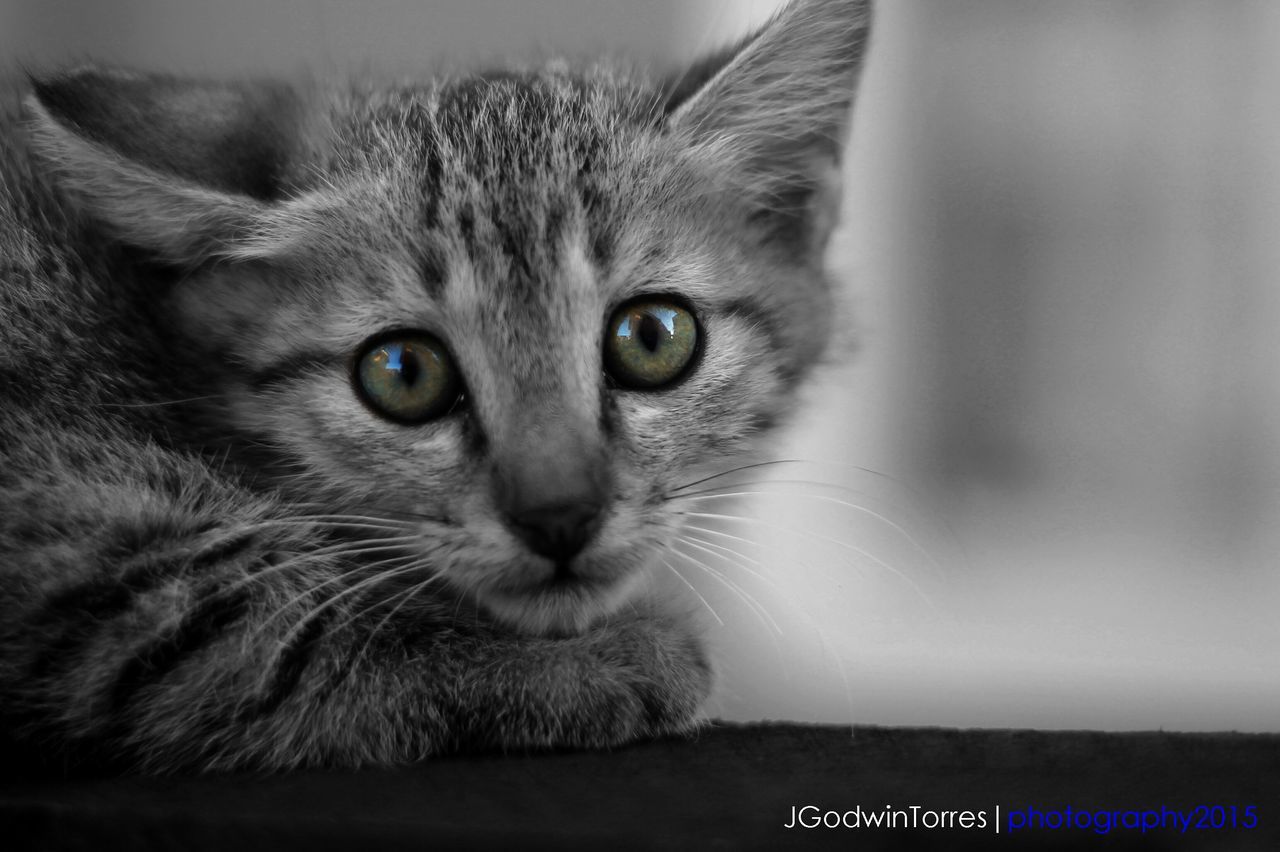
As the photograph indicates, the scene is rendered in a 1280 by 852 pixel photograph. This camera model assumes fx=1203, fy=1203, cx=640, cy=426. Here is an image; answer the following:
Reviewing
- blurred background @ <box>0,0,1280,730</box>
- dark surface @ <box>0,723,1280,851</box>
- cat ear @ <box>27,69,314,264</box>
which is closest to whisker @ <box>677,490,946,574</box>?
blurred background @ <box>0,0,1280,730</box>

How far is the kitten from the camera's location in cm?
76

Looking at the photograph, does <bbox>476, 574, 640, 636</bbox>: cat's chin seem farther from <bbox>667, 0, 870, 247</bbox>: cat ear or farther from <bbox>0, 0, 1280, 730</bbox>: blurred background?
<bbox>0, 0, 1280, 730</bbox>: blurred background

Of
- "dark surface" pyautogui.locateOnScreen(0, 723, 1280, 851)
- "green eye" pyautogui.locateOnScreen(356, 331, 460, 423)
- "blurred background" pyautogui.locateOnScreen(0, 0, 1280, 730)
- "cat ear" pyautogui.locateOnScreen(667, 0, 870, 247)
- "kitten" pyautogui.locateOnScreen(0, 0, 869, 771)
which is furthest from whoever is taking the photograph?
"blurred background" pyautogui.locateOnScreen(0, 0, 1280, 730)

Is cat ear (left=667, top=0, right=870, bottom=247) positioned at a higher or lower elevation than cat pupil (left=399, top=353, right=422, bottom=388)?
higher

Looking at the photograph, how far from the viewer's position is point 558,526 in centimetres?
80

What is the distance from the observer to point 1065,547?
1948mm

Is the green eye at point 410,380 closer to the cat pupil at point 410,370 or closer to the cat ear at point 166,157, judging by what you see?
the cat pupil at point 410,370

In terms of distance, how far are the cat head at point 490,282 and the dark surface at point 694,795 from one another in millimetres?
157

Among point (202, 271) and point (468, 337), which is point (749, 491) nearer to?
point (468, 337)

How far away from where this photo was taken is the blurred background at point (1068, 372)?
1.83 metres

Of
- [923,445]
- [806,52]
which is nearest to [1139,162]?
[923,445]

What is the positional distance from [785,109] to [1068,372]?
1.02 meters

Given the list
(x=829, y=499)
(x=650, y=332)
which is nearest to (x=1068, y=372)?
(x=829, y=499)

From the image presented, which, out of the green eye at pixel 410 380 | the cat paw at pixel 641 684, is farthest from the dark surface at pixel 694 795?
the green eye at pixel 410 380
